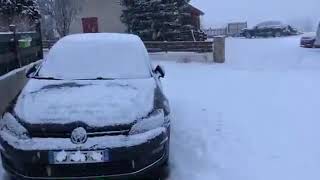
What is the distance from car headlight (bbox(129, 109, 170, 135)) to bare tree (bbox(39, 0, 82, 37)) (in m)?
25.8

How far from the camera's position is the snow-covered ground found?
5.57 metres

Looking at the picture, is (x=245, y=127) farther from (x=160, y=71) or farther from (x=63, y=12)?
(x=63, y=12)

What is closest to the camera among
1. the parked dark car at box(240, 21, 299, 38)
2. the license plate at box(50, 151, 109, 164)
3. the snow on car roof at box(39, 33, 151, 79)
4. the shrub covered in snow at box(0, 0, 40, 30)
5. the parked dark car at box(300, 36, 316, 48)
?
the license plate at box(50, 151, 109, 164)

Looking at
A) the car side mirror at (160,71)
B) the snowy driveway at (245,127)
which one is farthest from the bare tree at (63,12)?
the car side mirror at (160,71)

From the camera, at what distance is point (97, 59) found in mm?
6320

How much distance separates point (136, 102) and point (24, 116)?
1080 mm

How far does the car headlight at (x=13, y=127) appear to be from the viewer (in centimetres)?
464

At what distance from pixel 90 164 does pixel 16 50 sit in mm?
5842

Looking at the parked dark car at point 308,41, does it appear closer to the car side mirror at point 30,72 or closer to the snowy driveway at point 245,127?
the snowy driveway at point 245,127

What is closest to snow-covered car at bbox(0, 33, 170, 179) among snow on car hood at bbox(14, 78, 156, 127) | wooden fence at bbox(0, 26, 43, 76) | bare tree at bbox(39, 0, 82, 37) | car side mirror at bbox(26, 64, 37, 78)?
snow on car hood at bbox(14, 78, 156, 127)

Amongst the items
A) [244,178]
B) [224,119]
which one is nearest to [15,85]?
[224,119]

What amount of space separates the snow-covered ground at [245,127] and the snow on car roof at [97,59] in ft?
3.75

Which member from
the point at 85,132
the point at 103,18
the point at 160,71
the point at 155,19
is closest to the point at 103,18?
the point at 103,18

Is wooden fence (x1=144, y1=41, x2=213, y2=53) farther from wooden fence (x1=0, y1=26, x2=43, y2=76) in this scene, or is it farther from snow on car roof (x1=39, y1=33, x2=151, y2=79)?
snow on car roof (x1=39, y1=33, x2=151, y2=79)
